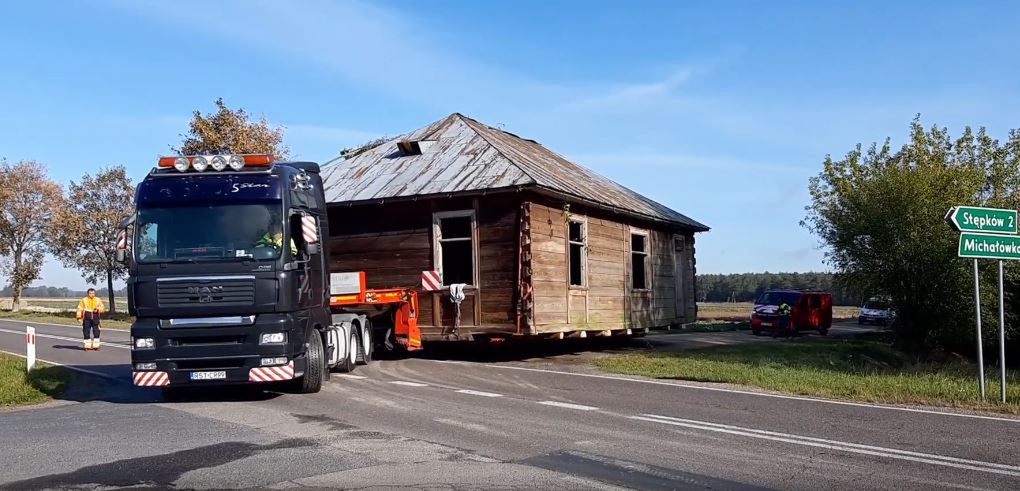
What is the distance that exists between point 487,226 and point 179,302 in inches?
333

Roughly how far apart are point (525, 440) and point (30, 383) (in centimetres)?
996

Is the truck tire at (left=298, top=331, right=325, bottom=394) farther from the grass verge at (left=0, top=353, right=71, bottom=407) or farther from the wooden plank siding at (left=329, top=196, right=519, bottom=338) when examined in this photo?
the wooden plank siding at (left=329, top=196, right=519, bottom=338)

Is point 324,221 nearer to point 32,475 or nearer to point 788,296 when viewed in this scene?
point 32,475

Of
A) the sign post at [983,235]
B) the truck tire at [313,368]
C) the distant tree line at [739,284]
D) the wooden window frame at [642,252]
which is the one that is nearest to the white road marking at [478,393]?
the truck tire at [313,368]

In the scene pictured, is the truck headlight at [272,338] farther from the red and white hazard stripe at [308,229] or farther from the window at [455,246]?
the window at [455,246]

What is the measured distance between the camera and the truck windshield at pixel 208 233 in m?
11.3

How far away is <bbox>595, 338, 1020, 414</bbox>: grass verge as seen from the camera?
12.1 m

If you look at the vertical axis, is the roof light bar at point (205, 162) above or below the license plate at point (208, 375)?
above

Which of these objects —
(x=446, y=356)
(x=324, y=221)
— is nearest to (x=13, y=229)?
(x=446, y=356)

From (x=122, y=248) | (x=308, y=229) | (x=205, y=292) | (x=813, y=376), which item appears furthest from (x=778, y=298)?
(x=122, y=248)

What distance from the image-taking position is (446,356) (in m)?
Result: 20.0

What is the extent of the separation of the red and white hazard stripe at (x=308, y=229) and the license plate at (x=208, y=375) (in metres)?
2.08

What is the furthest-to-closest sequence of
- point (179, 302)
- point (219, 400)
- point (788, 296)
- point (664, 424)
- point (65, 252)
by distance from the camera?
point (65, 252) < point (788, 296) < point (219, 400) < point (179, 302) < point (664, 424)

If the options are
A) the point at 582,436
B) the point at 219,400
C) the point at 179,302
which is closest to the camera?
the point at 582,436
